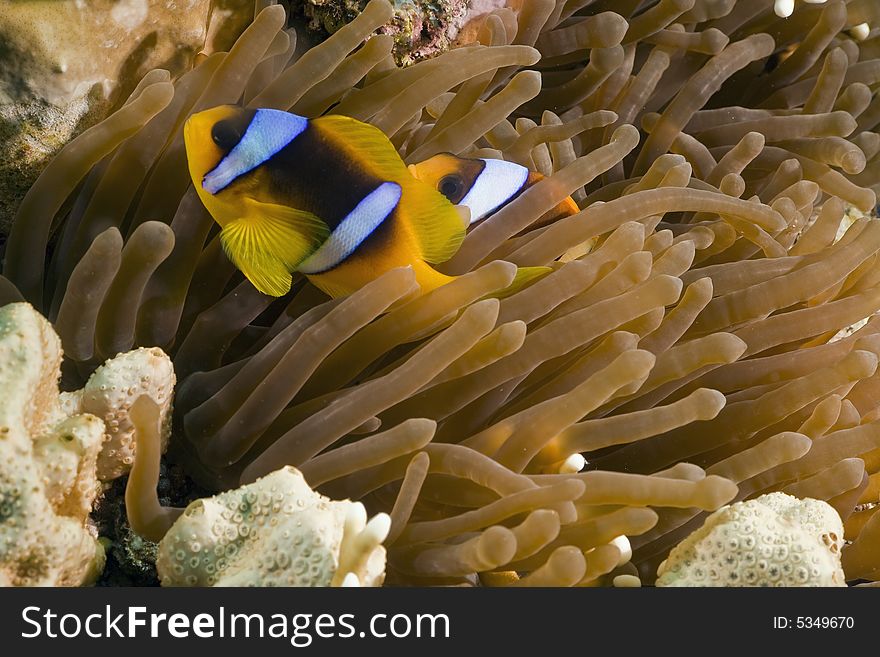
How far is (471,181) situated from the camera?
3.72 feet

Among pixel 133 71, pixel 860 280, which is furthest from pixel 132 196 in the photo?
pixel 860 280

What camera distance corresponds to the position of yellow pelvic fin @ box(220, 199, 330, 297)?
3.23 feet

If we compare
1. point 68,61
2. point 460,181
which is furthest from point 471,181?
point 68,61

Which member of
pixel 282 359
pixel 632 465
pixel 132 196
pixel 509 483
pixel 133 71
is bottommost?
pixel 632 465

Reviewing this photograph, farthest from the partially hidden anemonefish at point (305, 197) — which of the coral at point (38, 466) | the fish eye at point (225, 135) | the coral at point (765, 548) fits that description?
the coral at point (765, 548)

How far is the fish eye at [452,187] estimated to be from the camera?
1.13 m

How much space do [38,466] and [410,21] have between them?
87cm

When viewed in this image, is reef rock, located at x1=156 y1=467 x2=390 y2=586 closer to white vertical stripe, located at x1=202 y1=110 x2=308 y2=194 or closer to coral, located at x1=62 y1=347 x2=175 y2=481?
coral, located at x1=62 y1=347 x2=175 y2=481

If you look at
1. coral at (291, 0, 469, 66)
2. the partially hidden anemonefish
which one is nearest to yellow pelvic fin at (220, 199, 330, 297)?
the partially hidden anemonefish

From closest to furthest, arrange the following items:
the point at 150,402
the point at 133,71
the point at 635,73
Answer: the point at 150,402 → the point at 133,71 → the point at 635,73

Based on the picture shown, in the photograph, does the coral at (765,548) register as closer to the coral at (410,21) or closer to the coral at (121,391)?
the coral at (121,391)

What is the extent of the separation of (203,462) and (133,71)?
528mm

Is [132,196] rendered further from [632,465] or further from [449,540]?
[632,465]

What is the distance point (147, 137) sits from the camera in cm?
107
